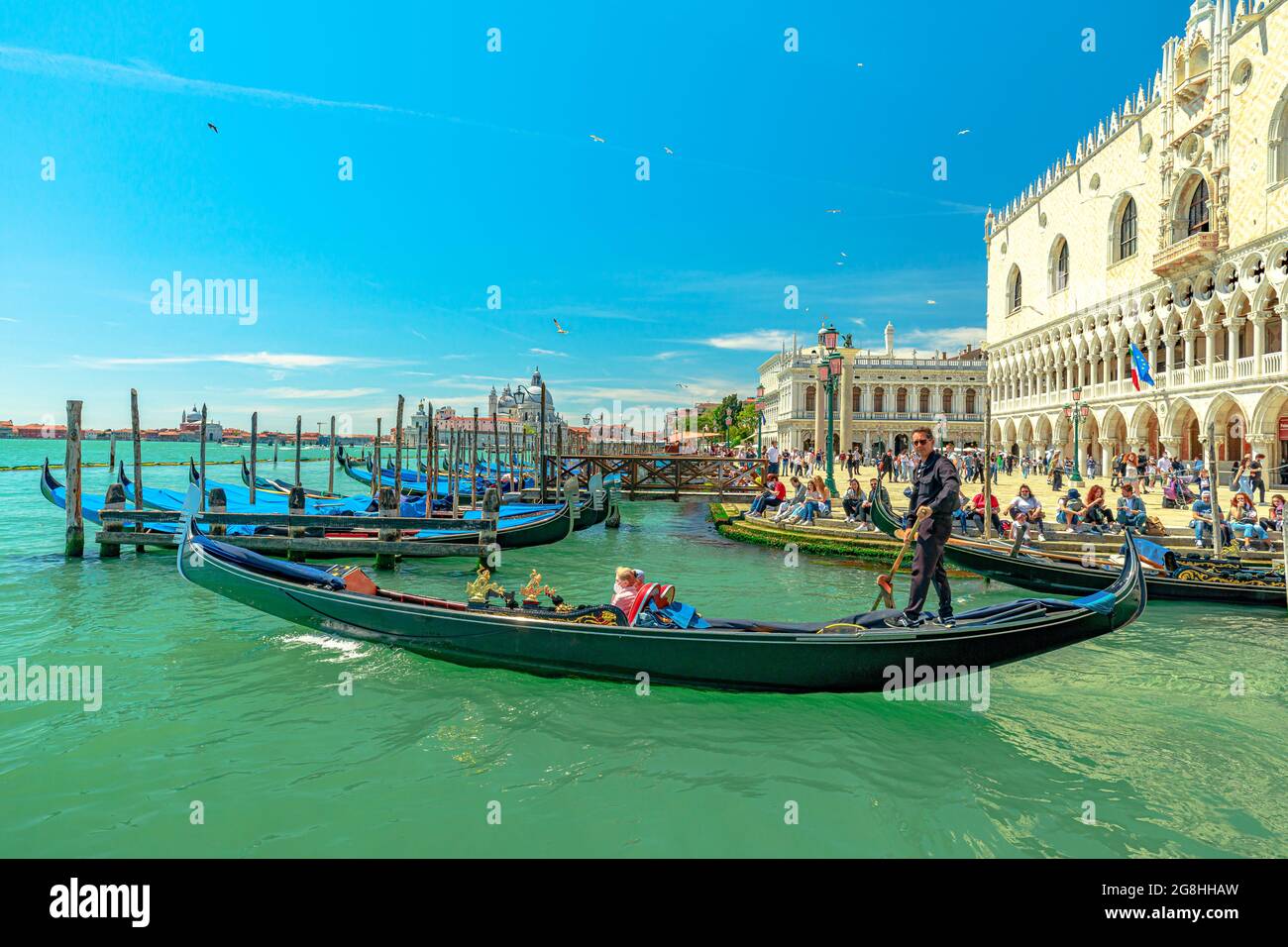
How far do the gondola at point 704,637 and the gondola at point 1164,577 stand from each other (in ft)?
11.6

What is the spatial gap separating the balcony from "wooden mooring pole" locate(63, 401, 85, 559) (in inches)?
1053

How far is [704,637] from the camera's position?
5.48 metres

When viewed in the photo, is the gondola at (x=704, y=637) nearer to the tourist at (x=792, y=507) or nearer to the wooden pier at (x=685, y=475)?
the tourist at (x=792, y=507)

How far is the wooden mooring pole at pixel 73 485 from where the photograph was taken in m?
12.6

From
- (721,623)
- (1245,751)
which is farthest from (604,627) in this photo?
(1245,751)

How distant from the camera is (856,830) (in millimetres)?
4094

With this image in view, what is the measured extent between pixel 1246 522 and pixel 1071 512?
2246 mm

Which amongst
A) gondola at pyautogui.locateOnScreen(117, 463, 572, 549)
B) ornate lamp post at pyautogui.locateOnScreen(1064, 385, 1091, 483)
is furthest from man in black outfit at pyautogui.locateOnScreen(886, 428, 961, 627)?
ornate lamp post at pyautogui.locateOnScreen(1064, 385, 1091, 483)

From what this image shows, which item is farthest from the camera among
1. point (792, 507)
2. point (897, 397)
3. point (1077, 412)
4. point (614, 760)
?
point (897, 397)

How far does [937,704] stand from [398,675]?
14.8 feet

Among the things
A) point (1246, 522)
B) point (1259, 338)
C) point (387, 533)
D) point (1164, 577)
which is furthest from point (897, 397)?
point (387, 533)

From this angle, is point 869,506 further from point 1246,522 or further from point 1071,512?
point 1246,522

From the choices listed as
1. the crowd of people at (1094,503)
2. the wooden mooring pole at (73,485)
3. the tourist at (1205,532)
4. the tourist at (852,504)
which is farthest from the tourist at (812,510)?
the wooden mooring pole at (73,485)
